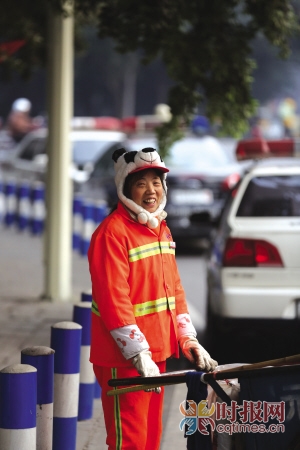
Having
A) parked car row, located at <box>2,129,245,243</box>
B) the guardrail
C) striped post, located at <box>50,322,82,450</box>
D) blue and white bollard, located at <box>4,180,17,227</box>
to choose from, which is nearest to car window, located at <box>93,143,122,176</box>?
parked car row, located at <box>2,129,245,243</box>

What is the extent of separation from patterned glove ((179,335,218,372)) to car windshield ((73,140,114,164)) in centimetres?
1736

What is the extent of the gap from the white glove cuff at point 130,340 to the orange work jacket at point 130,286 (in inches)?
1.0

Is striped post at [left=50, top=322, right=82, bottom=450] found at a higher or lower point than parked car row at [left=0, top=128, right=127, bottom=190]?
lower

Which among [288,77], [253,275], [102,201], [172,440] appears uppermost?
[288,77]

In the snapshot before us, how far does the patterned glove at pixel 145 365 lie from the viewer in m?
4.17

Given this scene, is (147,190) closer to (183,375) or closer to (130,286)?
(130,286)

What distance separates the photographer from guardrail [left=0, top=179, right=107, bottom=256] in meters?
15.5

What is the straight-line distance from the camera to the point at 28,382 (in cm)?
464

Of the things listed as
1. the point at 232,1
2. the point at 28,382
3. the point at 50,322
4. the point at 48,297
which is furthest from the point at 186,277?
the point at 28,382

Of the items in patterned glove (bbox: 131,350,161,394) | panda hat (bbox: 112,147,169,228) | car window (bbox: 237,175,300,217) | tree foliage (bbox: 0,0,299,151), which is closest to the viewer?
patterned glove (bbox: 131,350,161,394)

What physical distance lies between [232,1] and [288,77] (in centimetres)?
4246

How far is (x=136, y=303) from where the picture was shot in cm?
438

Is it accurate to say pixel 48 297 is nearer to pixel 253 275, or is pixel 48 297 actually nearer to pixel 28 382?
pixel 253 275

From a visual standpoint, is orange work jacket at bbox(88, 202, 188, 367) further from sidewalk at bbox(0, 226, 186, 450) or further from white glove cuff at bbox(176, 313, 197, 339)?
sidewalk at bbox(0, 226, 186, 450)
